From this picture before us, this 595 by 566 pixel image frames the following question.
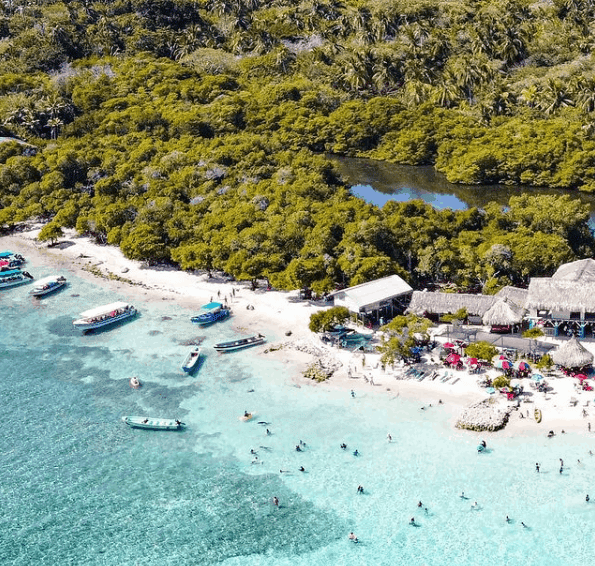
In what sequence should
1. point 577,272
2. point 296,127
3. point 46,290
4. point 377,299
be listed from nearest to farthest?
1. point 577,272
2. point 377,299
3. point 46,290
4. point 296,127

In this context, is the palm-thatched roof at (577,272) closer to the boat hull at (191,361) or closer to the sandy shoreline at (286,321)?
the sandy shoreline at (286,321)

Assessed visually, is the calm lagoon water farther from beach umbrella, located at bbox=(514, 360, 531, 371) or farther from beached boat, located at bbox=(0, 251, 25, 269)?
beached boat, located at bbox=(0, 251, 25, 269)

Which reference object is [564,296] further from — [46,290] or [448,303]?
[46,290]

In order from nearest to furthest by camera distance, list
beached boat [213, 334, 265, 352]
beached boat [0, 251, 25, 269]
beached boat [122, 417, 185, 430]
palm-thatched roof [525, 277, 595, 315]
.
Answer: beached boat [122, 417, 185, 430] → palm-thatched roof [525, 277, 595, 315] → beached boat [213, 334, 265, 352] → beached boat [0, 251, 25, 269]

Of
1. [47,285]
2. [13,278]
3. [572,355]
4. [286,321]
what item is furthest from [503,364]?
[13,278]

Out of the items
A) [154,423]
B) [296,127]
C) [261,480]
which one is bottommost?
[261,480]

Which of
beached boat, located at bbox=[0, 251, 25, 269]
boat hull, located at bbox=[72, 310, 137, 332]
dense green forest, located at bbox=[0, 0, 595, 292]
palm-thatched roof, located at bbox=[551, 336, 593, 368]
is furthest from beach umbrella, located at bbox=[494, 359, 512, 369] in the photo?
beached boat, located at bbox=[0, 251, 25, 269]
